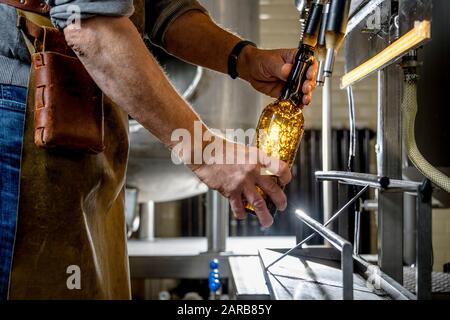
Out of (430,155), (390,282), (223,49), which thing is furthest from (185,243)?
(390,282)

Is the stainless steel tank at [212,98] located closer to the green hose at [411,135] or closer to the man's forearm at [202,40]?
the man's forearm at [202,40]

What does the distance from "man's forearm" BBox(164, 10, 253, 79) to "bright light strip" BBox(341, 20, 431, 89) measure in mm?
206

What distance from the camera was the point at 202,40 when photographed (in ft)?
3.13

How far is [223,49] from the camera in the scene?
0.95 m

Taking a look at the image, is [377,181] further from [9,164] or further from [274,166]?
[9,164]

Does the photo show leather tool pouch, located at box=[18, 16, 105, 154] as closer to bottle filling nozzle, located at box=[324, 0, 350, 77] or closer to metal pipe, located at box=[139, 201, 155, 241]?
A: bottle filling nozzle, located at box=[324, 0, 350, 77]

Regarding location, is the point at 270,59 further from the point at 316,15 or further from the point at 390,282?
the point at 390,282

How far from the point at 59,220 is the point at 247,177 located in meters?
0.32

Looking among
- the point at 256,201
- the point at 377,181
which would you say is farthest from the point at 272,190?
the point at 377,181

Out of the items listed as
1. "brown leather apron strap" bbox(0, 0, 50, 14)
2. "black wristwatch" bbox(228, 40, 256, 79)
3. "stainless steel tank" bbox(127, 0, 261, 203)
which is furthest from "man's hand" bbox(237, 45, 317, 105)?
"stainless steel tank" bbox(127, 0, 261, 203)

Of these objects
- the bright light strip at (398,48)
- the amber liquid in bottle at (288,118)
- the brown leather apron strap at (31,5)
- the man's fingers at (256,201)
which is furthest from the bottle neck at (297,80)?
the brown leather apron strap at (31,5)

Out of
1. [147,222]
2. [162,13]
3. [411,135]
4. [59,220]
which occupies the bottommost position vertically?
[147,222]

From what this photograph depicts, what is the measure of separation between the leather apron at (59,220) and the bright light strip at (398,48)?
0.44 m

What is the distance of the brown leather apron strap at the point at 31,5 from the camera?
741 millimetres
